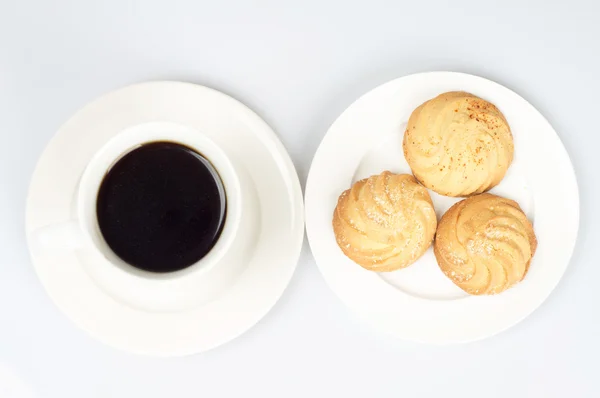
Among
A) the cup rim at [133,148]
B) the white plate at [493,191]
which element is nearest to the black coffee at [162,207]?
the cup rim at [133,148]

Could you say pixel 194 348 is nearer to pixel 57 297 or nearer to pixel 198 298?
pixel 198 298

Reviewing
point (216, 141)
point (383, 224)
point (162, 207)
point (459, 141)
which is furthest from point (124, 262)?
point (459, 141)

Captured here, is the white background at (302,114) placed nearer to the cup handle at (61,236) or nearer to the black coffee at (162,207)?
the black coffee at (162,207)

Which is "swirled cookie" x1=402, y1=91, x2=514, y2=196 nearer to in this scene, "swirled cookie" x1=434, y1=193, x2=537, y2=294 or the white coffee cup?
"swirled cookie" x1=434, y1=193, x2=537, y2=294

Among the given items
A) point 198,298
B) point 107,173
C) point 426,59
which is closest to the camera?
point 107,173

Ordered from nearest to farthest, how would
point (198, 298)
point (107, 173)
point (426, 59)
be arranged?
1. point (107, 173)
2. point (198, 298)
3. point (426, 59)

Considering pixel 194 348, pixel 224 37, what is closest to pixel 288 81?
pixel 224 37
